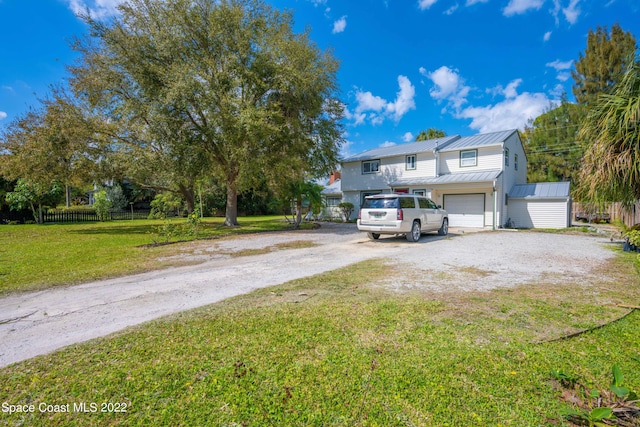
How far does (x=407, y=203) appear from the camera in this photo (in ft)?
39.1

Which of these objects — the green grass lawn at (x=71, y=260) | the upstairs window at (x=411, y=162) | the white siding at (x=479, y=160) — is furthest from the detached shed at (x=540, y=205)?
the green grass lawn at (x=71, y=260)

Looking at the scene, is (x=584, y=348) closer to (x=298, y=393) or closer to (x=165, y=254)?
(x=298, y=393)

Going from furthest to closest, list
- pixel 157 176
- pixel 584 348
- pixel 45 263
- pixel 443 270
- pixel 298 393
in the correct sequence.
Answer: pixel 157 176 < pixel 45 263 < pixel 443 270 < pixel 584 348 < pixel 298 393

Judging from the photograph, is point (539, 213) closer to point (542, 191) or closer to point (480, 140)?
point (542, 191)

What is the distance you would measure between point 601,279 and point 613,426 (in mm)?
5590

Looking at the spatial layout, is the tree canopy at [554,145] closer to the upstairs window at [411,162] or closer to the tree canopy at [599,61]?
the tree canopy at [599,61]

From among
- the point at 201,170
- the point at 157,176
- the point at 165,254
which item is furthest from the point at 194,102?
the point at 165,254

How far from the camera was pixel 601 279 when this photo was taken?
20.6ft

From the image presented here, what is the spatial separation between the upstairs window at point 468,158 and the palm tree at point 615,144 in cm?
1381

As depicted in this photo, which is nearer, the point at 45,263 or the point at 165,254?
the point at 45,263

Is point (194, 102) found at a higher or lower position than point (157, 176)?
higher

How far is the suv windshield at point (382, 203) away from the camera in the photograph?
11.5 meters

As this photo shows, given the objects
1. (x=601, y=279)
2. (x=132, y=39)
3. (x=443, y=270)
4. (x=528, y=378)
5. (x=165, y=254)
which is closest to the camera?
(x=528, y=378)

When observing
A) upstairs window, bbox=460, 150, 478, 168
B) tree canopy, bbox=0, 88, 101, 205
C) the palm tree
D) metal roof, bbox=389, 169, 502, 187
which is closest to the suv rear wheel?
the palm tree
